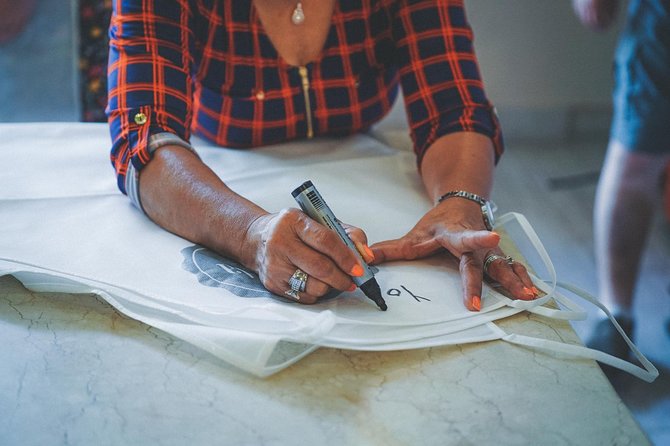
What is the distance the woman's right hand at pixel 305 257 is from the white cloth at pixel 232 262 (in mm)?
21

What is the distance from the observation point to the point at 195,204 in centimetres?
89

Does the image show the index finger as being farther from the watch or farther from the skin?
the skin

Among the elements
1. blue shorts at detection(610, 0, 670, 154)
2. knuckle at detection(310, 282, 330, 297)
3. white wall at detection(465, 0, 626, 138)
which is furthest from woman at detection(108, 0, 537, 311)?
white wall at detection(465, 0, 626, 138)

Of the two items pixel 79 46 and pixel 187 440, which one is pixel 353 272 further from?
pixel 79 46

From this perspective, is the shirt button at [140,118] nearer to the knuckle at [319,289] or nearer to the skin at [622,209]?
the knuckle at [319,289]

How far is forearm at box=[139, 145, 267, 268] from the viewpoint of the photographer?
2.82 feet

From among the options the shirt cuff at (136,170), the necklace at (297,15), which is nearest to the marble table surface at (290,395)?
the shirt cuff at (136,170)

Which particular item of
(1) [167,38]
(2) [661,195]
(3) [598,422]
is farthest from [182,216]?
(2) [661,195]

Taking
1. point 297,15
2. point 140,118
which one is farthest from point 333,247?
point 297,15

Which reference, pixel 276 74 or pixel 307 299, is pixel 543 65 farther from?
pixel 307 299

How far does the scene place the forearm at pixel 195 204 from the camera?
86 centimetres

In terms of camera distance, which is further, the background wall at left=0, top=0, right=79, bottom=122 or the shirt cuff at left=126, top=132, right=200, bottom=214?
the background wall at left=0, top=0, right=79, bottom=122

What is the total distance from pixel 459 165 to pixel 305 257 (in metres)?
0.37

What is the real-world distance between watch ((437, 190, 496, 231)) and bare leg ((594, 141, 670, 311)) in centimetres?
93
